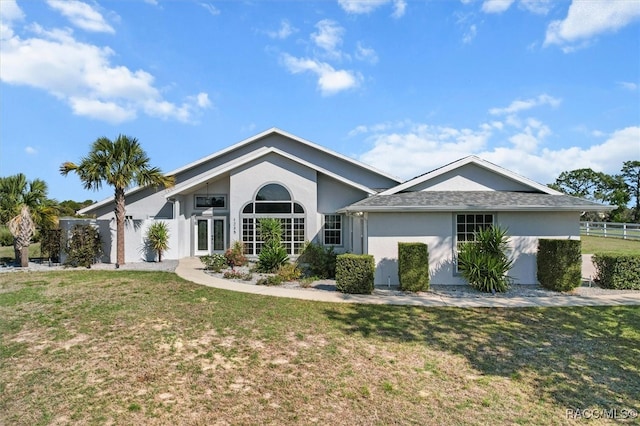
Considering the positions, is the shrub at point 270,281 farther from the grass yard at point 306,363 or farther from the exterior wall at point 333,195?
the exterior wall at point 333,195

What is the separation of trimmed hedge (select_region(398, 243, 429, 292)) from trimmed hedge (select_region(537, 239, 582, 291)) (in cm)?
431

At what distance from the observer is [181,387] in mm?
5262

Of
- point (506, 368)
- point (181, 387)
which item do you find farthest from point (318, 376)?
point (506, 368)

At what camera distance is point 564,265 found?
38.1ft

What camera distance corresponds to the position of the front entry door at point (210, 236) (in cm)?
2062

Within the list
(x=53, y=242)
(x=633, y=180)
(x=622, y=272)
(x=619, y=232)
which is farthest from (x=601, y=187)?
(x=53, y=242)

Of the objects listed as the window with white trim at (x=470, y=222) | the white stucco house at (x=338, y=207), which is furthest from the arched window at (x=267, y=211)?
the window with white trim at (x=470, y=222)

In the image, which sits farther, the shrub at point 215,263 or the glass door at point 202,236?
the glass door at point 202,236

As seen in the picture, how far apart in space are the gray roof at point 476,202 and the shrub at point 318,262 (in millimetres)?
3029

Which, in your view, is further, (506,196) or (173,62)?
(173,62)

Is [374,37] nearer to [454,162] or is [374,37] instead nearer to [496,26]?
[496,26]

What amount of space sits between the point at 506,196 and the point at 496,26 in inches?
248

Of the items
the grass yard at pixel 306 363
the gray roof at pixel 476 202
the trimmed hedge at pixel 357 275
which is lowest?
the grass yard at pixel 306 363

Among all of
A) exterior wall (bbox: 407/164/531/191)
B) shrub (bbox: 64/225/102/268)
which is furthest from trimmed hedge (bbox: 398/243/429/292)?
shrub (bbox: 64/225/102/268)
